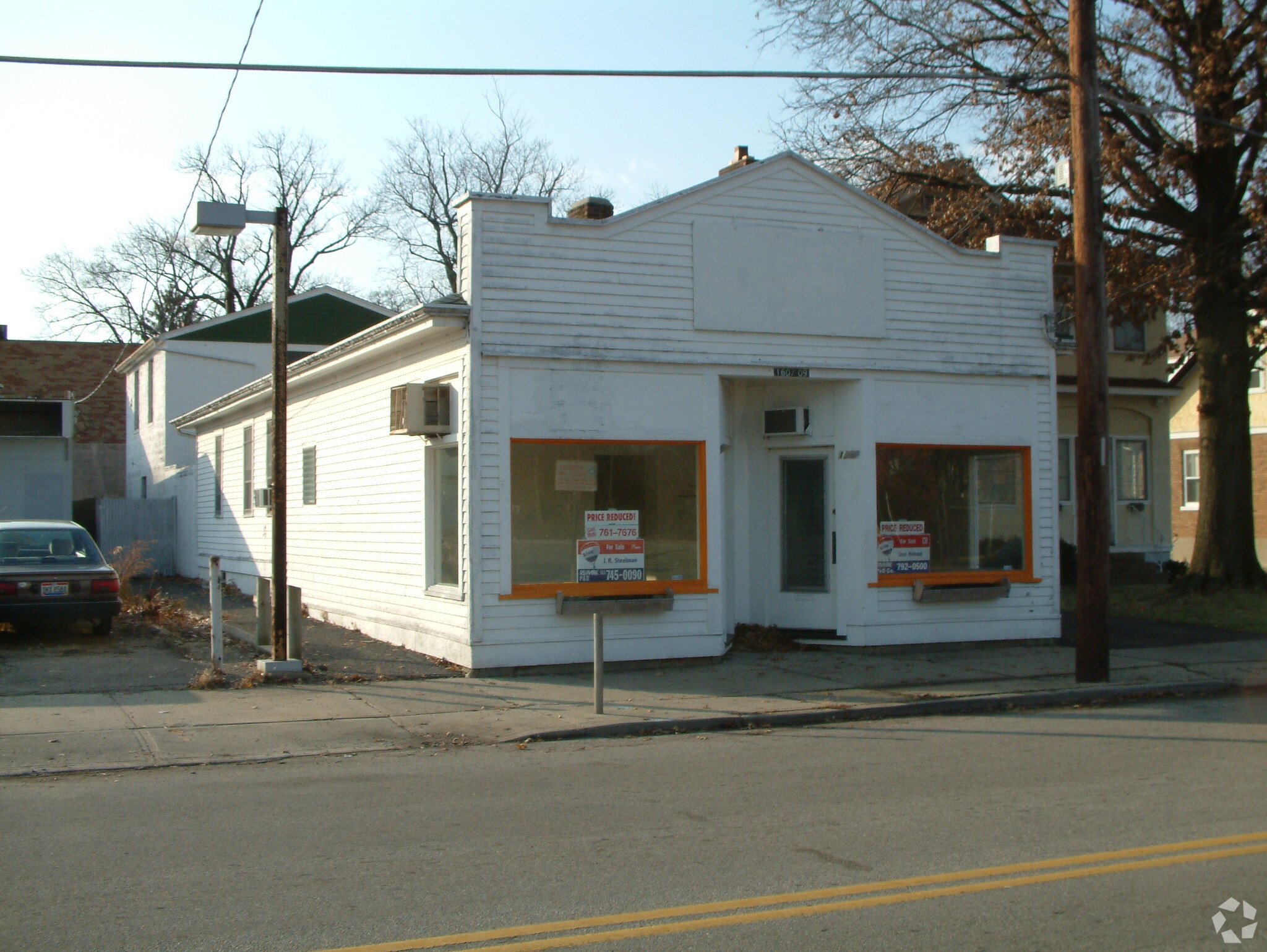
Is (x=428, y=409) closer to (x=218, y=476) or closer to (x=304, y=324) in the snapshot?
(x=218, y=476)

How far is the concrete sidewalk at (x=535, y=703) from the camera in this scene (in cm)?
887

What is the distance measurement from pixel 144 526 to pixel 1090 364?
23193 millimetres

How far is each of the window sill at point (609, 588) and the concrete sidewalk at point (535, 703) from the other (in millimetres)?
878

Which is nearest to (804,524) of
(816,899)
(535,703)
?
(535,703)

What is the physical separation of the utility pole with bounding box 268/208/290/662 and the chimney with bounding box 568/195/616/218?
10.8 ft

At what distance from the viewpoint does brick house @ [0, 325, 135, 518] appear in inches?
1102

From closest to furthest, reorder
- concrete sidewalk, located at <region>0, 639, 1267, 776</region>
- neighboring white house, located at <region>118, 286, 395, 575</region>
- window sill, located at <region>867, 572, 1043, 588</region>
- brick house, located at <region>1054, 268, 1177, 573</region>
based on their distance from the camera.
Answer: concrete sidewalk, located at <region>0, 639, 1267, 776</region>, window sill, located at <region>867, 572, 1043, 588</region>, brick house, located at <region>1054, 268, 1177, 573</region>, neighboring white house, located at <region>118, 286, 395, 575</region>

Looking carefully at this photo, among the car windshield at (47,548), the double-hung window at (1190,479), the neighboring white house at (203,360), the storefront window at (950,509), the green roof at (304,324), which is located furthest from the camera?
the double-hung window at (1190,479)

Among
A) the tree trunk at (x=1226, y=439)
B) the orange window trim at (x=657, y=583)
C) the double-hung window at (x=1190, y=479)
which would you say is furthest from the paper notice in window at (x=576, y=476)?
the double-hung window at (x=1190, y=479)

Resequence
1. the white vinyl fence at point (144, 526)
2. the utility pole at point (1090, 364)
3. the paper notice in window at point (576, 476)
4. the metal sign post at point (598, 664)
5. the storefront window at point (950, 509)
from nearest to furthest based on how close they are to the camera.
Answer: the metal sign post at point (598, 664) → the utility pole at point (1090, 364) → the paper notice in window at point (576, 476) → the storefront window at point (950, 509) → the white vinyl fence at point (144, 526)

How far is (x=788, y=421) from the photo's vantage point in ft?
44.9

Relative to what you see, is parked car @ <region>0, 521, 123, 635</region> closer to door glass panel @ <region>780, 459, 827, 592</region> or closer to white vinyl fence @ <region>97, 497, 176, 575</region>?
door glass panel @ <region>780, 459, 827, 592</region>

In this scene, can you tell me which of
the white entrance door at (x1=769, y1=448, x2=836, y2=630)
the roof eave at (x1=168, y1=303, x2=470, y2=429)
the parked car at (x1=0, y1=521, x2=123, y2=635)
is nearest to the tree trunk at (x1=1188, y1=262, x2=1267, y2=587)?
the white entrance door at (x1=769, y1=448, x2=836, y2=630)

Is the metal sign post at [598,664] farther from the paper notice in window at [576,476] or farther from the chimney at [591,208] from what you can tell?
the chimney at [591,208]
